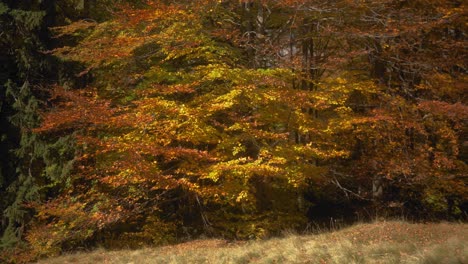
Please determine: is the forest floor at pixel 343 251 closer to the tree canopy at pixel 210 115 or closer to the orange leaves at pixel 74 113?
the tree canopy at pixel 210 115

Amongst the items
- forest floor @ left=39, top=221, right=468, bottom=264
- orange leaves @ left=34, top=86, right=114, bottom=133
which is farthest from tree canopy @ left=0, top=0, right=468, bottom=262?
forest floor @ left=39, top=221, right=468, bottom=264

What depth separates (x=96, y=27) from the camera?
47.2 ft

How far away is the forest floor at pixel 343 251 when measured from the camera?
22.9ft

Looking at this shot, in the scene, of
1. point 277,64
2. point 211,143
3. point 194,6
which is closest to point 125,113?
point 211,143

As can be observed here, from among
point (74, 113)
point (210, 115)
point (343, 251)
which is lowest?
point (343, 251)

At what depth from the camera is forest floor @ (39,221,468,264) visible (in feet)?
22.9

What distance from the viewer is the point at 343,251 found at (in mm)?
7855

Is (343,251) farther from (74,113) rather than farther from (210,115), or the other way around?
(74,113)

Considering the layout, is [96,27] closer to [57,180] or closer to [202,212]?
[57,180]

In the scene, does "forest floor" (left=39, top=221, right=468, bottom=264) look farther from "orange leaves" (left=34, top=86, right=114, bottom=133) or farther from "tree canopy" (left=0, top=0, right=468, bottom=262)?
"orange leaves" (left=34, top=86, right=114, bottom=133)

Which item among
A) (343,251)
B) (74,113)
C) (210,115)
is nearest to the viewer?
(343,251)

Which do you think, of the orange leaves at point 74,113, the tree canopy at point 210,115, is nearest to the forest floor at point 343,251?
the tree canopy at point 210,115

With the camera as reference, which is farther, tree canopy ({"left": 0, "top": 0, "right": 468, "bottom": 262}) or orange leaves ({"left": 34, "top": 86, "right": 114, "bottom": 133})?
orange leaves ({"left": 34, "top": 86, "right": 114, "bottom": 133})

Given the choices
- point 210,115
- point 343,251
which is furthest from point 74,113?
point 343,251
